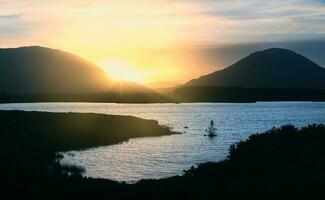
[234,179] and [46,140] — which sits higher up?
[234,179]

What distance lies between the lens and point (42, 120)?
100438 millimetres

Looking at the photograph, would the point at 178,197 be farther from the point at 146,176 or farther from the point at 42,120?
the point at 42,120

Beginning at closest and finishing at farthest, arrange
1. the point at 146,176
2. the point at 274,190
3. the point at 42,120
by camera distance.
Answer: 1. the point at 274,190
2. the point at 146,176
3. the point at 42,120

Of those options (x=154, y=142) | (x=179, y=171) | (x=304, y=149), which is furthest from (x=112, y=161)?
(x=304, y=149)

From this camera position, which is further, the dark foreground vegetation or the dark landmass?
the dark landmass

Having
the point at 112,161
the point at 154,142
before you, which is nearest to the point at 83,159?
the point at 112,161

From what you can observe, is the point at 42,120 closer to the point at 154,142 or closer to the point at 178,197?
the point at 154,142

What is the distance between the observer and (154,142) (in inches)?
3477

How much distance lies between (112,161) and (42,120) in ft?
130

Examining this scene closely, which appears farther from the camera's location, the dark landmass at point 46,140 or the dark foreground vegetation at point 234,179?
the dark landmass at point 46,140

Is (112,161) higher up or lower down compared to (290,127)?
lower down

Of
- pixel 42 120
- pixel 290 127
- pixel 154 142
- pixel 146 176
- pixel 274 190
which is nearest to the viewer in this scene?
pixel 274 190

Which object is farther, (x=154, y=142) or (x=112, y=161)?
(x=154, y=142)

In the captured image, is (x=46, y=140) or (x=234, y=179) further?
(x=46, y=140)
